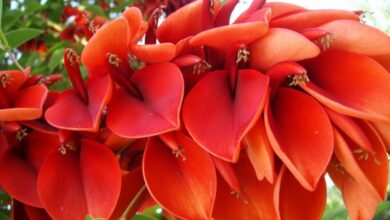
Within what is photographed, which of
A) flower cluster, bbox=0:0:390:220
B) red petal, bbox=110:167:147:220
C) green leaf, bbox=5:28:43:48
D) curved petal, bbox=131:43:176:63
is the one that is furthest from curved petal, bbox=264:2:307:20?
green leaf, bbox=5:28:43:48

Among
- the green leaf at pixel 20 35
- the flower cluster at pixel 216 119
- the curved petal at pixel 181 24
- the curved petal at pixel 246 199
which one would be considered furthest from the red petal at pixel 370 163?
the green leaf at pixel 20 35

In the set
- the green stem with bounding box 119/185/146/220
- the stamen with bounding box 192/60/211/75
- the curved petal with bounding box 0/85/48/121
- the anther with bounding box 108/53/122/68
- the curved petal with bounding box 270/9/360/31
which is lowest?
the green stem with bounding box 119/185/146/220

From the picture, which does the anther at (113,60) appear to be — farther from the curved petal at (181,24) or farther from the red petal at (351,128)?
the red petal at (351,128)

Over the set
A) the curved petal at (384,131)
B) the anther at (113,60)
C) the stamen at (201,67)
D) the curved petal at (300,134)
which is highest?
the anther at (113,60)

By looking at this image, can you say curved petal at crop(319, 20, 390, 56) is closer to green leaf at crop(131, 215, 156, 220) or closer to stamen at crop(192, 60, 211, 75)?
stamen at crop(192, 60, 211, 75)

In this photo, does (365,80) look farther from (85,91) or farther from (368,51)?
(85,91)

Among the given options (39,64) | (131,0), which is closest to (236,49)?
(39,64)
